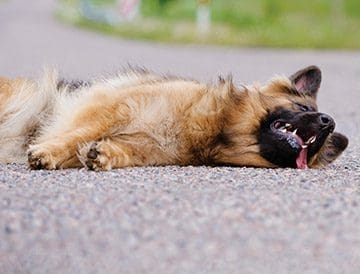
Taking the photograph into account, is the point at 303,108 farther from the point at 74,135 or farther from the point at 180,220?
the point at 180,220

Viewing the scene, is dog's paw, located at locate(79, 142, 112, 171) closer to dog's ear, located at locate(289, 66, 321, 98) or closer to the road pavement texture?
the road pavement texture

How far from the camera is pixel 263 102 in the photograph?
6.75m

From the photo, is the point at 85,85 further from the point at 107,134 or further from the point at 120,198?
the point at 120,198

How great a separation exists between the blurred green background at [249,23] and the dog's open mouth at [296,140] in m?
16.5

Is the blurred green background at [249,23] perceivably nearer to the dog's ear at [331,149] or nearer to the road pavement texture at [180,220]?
the dog's ear at [331,149]

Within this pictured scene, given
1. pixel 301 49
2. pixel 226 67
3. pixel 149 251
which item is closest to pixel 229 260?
pixel 149 251

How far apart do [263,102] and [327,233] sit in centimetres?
247

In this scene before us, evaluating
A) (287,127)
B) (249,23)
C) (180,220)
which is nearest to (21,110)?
(287,127)

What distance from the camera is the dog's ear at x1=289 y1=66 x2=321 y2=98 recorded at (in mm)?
7016

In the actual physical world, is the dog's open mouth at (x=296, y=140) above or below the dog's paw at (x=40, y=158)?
above

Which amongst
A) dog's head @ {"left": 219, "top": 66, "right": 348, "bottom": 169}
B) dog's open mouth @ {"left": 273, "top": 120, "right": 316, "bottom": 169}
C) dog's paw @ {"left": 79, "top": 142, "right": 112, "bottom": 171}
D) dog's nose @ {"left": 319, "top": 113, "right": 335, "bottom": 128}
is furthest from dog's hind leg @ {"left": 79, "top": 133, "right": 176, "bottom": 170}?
dog's nose @ {"left": 319, "top": 113, "right": 335, "bottom": 128}

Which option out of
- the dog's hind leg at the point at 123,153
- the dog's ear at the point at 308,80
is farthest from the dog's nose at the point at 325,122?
the dog's hind leg at the point at 123,153

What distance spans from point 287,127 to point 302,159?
0.85 feet

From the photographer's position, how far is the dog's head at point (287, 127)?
641 cm
